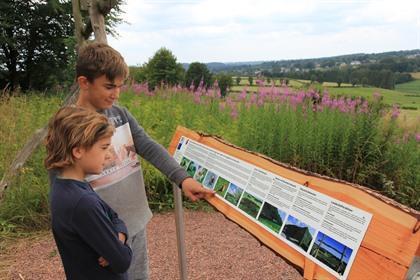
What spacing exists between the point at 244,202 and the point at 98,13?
7.28ft

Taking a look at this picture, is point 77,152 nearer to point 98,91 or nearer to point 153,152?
point 98,91

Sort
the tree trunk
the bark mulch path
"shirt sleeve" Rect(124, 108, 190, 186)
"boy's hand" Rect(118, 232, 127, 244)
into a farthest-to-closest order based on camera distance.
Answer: the bark mulch path < the tree trunk < "shirt sleeve" Rect(124, 108, 190, 186) < "boy's hand" Rect(118, 232, 127, 244)

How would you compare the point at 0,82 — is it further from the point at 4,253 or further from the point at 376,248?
the point at 376,248

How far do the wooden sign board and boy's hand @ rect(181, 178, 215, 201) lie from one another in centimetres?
8

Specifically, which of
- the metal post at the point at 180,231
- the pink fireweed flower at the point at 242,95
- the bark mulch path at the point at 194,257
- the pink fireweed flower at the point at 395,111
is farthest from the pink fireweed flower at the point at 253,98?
the metal post at the point at 180,231

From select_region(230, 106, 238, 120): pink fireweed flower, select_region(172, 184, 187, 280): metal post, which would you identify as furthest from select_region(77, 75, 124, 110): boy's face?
select_region(230, 106, 238, 120): pink fireweed flower

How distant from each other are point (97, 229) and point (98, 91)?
702mm

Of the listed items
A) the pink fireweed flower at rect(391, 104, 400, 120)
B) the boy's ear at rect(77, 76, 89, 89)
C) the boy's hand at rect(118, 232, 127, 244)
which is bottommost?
the pink fireweed flower at rect(391, 104, 400, 120)

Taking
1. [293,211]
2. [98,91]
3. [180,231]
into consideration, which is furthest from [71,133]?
[180,231]

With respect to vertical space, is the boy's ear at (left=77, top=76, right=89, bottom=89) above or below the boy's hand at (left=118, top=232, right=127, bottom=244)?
above

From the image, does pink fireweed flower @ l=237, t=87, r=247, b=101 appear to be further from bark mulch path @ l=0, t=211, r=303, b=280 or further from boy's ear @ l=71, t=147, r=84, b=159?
boy's ear @ l=71, t=147, r=84, b=159

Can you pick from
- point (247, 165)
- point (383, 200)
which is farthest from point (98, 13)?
point (383, 200)

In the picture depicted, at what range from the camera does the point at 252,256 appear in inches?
156

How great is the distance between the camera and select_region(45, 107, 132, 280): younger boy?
144 centimetres
